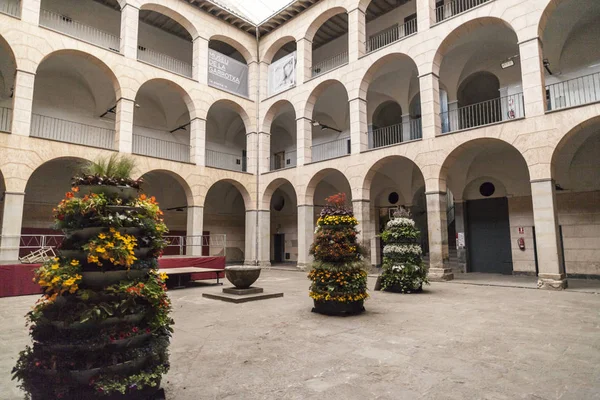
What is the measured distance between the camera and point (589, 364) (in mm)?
4316

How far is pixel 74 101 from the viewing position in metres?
17.6

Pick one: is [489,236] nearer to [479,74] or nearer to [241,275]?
[479,74]

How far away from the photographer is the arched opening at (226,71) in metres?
19.5

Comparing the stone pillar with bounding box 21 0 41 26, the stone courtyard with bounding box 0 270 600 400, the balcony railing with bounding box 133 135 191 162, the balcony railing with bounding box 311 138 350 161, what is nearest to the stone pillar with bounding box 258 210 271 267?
the balcony railing with bounding box 311 138 350 161

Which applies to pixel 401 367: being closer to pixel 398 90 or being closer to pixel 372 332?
pixel 372 332

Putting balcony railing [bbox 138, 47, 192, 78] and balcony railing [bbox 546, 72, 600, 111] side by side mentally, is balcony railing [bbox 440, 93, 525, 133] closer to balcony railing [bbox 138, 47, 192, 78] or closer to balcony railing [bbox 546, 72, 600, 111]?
balcony railing [bbox 546, 72, 600, 111]

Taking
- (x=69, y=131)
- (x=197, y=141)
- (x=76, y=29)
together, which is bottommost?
(x=197, y=141)

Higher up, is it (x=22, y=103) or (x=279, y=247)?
(x=22, y=103)

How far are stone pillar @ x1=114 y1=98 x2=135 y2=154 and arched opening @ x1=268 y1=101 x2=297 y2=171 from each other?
9.12 m

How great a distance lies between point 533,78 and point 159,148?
18.5 meters

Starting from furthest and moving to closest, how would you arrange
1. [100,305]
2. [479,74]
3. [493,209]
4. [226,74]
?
[226,74], [479,74], [493,209], [100,305]

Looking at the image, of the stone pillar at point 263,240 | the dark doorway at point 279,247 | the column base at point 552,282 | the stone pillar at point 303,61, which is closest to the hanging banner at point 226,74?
the stone pillar at point 303,61

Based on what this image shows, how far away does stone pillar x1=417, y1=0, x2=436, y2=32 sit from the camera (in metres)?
14.7

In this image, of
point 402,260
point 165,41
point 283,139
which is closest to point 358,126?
point 402,260
